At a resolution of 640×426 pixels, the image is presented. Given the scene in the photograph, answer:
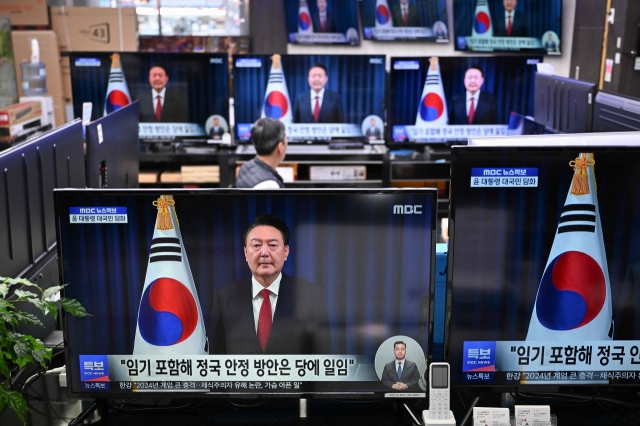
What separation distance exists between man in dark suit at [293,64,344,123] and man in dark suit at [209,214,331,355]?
3.34m

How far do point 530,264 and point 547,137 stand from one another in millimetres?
368

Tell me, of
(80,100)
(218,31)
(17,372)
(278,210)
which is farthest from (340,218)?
(218,31)

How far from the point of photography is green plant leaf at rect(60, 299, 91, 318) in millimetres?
1265

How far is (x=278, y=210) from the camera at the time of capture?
1.29 m

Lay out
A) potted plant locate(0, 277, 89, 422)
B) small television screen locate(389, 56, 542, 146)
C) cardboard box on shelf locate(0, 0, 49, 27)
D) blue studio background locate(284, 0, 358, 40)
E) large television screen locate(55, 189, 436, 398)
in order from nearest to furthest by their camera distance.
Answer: potted plant locate(0, 277, 89, 422) < large television screen locate(55, 189, 436, 398) < small television screen locate(389, 56, 542, 146) < cardboard box on shelf locate(0, 0, 49, 27) < blue studio background locate(284, 0, 358, 40)

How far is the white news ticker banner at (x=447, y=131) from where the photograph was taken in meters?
4.56

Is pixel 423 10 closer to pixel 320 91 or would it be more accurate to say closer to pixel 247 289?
pixel 320 91

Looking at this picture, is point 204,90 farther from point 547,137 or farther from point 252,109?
point 547,137

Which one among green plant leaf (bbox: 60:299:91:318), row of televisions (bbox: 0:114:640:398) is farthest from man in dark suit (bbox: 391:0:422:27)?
green plant leaf (bbox: 60:299:91:318)

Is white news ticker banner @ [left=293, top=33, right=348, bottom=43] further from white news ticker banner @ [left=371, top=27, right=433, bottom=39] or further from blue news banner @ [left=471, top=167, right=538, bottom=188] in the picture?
blue news banner @ [left=471, top=167, right=538, bottom=188]

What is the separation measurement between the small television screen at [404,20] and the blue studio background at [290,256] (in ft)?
18.9

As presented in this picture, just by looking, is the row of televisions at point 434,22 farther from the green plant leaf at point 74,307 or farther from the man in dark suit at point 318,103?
the green plant leaf at point 74,307

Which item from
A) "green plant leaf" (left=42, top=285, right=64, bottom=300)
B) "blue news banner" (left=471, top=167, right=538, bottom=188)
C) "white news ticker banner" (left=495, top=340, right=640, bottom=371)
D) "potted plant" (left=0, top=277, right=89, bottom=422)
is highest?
"blue news banner" (left=471, top=167, right=538, bottom=188)

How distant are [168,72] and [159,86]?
11cm
